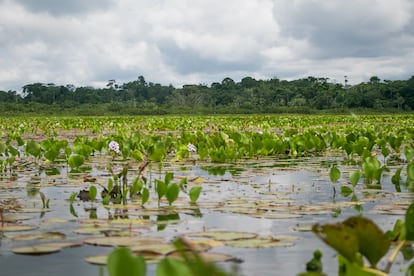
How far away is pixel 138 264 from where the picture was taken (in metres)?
1.08

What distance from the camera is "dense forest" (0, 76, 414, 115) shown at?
45.4 metres

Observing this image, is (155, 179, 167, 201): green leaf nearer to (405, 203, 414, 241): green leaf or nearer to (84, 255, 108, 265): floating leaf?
(84, 255, 108, 265): floating leaf

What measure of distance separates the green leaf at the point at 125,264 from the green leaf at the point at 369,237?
48 cm

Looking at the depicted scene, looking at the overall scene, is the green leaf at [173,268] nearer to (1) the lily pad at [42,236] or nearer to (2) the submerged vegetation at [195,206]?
(2) the submerged vegetation at [195,206]

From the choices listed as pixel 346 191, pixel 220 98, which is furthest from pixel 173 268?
pixel 220 98

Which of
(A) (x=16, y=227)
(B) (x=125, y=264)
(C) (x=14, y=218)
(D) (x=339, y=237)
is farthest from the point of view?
(C) (x=14, y=218)

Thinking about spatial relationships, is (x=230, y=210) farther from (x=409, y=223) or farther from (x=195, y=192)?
(x=409, y=223)

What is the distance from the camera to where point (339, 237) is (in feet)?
3.89

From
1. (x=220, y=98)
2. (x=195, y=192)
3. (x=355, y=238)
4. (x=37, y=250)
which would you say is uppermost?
(x=220, y=98)

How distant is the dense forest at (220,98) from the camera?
45375 millimetres

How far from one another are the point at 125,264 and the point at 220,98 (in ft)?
200

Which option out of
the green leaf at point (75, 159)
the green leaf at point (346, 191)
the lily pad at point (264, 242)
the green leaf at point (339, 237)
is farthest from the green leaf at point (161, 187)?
the green leaf at point (339, 237)

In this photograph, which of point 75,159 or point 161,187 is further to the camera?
point 75,159

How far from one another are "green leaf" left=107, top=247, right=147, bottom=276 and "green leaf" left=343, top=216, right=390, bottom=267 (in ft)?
1.57
